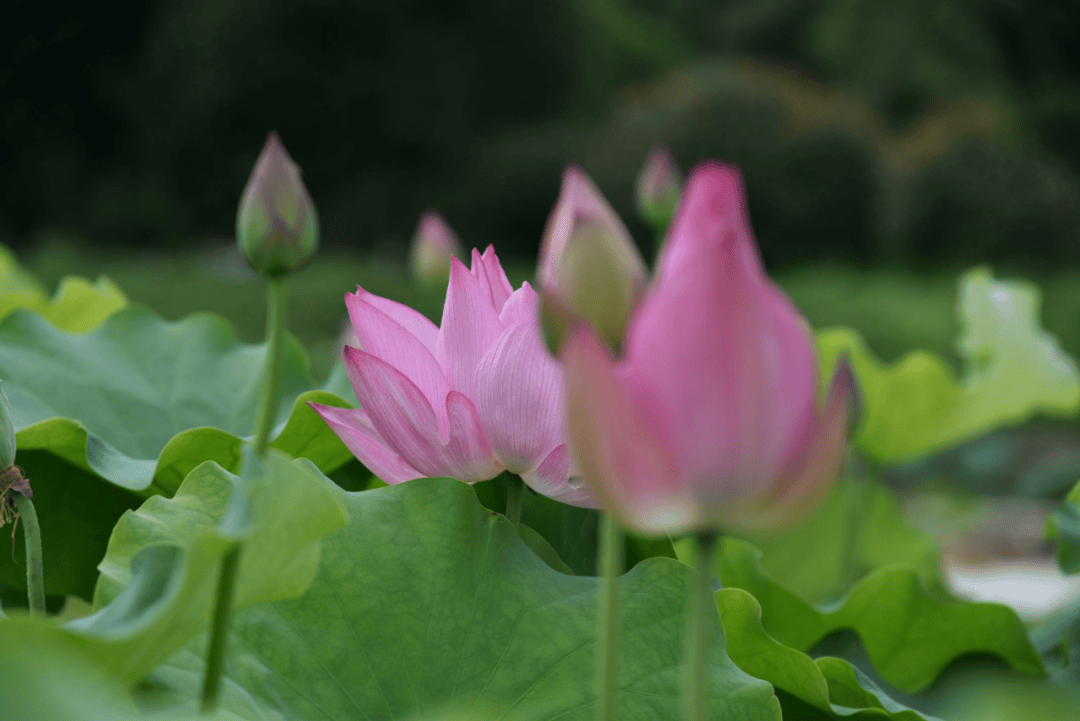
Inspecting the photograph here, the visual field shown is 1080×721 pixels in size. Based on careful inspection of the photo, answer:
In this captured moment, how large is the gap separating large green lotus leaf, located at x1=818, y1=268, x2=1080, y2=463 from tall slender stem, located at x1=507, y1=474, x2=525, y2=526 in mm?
479

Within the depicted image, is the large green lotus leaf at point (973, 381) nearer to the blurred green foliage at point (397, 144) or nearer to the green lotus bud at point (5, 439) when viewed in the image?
the green lotus bud at point (5, 439)

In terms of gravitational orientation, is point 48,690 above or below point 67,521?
below

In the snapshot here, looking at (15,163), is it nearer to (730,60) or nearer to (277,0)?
(277,0)

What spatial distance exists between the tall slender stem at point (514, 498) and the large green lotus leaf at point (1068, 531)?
255 mm

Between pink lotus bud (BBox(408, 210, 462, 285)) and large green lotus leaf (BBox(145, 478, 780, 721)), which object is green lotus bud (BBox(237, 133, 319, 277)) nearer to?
large green lotus leaf (BBox(145, 478, 780, 721))

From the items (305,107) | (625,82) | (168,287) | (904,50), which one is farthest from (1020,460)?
(625,82)

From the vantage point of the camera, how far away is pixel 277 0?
6.45 meters

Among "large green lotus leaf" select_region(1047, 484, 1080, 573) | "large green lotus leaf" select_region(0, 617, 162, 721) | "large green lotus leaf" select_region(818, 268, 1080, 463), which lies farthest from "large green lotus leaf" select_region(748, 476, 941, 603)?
"large green lotus leaf" select_region(0, 617, 162, 721)

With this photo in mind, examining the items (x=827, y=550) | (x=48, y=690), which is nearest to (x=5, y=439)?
(x=48, y=690)

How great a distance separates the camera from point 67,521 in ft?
1.29

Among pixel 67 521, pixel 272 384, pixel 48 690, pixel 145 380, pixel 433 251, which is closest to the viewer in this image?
pixel 48 690

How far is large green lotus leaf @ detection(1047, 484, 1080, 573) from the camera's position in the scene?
16.6 inches

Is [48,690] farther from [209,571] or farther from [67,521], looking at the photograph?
[67,521]

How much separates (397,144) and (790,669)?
6770mm
